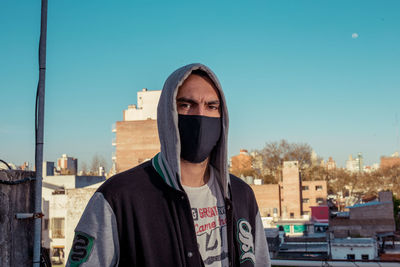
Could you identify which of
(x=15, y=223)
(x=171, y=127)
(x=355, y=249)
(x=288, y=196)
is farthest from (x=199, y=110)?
(x=288, y=196)

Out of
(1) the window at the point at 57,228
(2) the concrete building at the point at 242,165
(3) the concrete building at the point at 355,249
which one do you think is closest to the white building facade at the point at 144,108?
(2) the concrete building at the point at 242,165

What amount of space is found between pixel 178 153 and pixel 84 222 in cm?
54

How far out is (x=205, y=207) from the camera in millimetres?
2170

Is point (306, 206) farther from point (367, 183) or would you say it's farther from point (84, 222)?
point (84, 222)

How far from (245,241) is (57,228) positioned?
32896mm

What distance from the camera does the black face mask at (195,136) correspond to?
212 centimetres

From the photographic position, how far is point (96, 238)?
178cm

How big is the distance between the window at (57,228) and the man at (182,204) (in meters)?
31.9

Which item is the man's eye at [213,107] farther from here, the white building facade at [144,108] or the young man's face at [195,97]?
the white building facade at [144,108]

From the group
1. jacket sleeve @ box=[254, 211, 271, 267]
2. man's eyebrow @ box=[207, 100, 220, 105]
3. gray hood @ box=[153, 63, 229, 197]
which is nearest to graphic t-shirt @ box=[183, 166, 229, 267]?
gray hood @ box=[153, 63, 229, 197]

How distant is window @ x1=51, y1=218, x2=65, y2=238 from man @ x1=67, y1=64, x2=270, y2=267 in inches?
1258

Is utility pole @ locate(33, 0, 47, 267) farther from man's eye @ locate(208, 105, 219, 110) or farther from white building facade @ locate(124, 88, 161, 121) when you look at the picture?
white building facade @ locate(124, 88, 161, 121)

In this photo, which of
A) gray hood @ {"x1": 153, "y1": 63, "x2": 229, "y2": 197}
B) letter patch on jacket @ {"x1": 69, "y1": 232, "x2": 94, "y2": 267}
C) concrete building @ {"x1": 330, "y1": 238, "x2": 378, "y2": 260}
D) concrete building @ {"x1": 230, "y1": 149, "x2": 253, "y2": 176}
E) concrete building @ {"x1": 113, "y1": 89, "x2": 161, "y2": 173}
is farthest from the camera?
concrete building @ {"x1": 230, "y1": 149, "x2": 253, "y2": 176}

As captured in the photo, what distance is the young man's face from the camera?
213 cm
